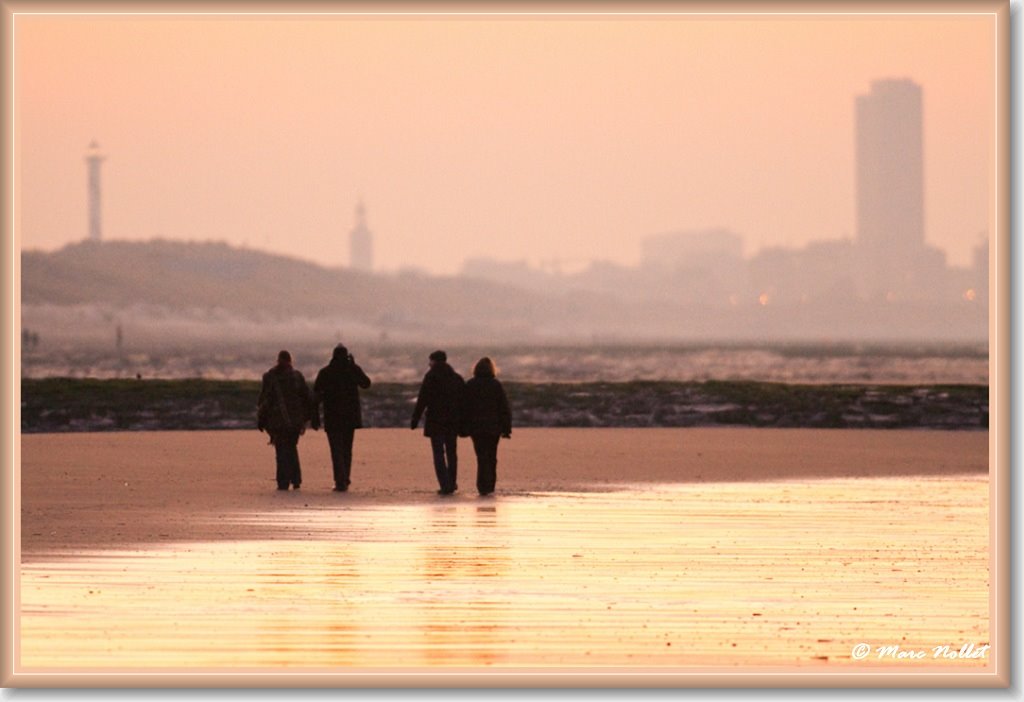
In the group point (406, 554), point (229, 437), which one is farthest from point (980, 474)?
point (229, 437)

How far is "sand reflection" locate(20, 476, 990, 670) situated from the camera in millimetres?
10242

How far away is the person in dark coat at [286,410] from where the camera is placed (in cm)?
1956

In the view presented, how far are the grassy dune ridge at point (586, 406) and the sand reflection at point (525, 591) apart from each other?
53.9 ft

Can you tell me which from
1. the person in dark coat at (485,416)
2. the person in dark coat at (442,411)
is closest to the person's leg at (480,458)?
the person in dark coat at (485,416)

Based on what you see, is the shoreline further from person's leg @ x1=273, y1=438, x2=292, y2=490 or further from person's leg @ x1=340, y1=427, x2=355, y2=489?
person's leg @ x1=273, y1=438, x2=292, y2=490

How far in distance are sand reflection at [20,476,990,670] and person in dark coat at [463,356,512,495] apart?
134 centimetres

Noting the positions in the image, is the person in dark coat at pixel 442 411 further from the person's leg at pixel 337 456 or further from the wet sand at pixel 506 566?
the person's leg at pixel 337 456

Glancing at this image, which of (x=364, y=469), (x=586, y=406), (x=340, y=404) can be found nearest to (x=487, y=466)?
(x=340, y=404)

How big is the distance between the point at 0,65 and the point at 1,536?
2.69 meters

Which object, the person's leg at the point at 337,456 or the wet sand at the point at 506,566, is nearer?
the wet sand at the point at 506,566

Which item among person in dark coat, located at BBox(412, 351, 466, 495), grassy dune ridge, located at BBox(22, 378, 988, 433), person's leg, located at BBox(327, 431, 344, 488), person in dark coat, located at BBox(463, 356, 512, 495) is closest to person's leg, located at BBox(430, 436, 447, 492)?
person in dark coat, located at BBox(412, 351, 466, 495)

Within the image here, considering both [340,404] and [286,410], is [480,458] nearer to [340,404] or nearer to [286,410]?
[340,404]

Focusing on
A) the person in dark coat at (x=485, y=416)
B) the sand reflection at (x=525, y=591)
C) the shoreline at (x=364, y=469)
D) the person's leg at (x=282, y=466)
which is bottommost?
the sand reflection at (x=525, y=591)

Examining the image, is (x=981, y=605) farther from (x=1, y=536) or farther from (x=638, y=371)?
(x=638, y=371)
